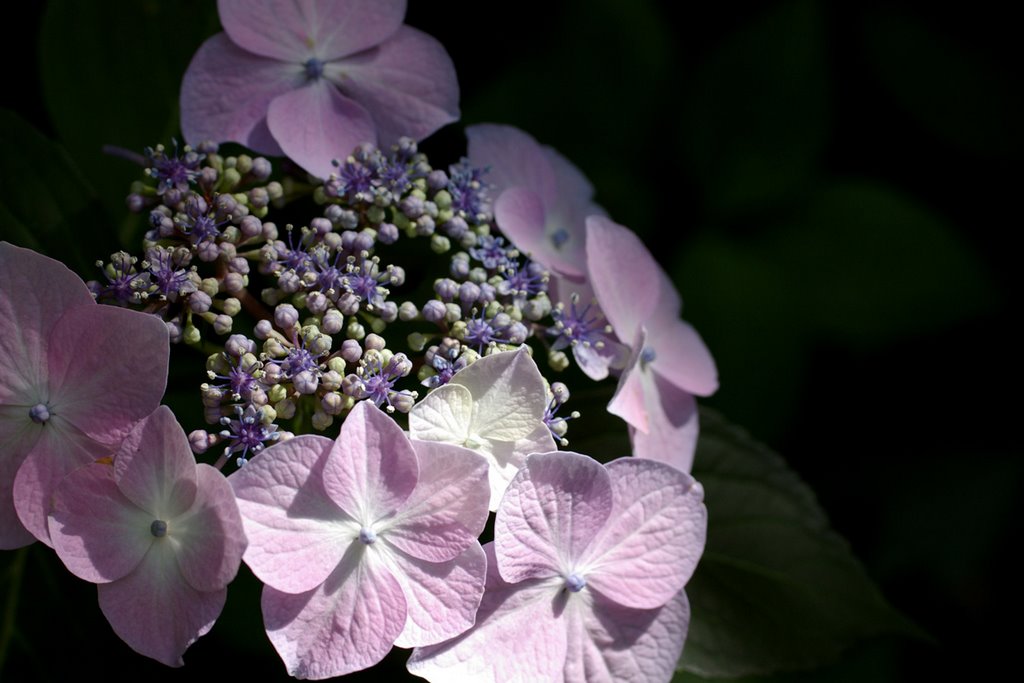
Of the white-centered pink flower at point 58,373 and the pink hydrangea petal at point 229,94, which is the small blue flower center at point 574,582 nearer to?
the white-centered pink flower at point 58,373

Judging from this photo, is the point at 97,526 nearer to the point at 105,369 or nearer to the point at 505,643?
the point at 105,369

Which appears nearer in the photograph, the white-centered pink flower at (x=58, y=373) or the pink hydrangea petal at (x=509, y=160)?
the white-centered pink flower at (x=58, y=373)

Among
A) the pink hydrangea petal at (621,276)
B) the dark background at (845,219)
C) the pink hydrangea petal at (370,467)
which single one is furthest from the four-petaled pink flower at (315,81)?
the dark background at (845,219)

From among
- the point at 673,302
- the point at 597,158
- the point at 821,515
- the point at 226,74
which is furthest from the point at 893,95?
the point at 226,74

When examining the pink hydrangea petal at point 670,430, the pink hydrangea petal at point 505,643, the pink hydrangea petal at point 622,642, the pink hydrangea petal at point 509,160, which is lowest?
the pink hydrangea petal at point 622,642

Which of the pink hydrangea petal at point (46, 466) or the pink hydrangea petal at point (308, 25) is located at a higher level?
the pink hydrangea petal at point (308, 25)

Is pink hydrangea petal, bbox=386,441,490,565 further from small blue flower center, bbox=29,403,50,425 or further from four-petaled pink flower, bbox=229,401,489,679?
small blue flower center, bbox=29,403,50,425

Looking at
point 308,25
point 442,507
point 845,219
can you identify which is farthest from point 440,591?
point 845,219

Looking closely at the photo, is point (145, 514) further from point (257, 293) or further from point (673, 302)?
point (673, 302)
